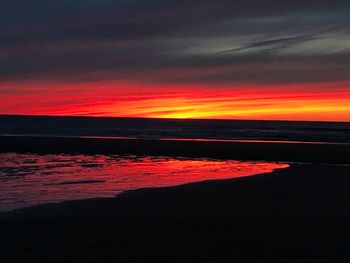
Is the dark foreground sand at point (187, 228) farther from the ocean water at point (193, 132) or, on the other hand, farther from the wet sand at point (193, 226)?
the ocean water at point (193, 132)

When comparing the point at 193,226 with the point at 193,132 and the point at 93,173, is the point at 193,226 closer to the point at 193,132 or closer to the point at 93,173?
the point at 93,173

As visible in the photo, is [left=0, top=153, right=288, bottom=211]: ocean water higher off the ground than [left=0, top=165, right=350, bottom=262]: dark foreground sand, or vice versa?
[left=0, top=153, right=288, bottom=211]: ocean water

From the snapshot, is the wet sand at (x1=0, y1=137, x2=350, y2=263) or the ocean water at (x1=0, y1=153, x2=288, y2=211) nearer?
the wet sand at (x1=0, y1=137, x2=350, y2=263)

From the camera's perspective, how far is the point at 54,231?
33.4 feet

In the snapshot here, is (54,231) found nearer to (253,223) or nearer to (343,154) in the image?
(253,223)

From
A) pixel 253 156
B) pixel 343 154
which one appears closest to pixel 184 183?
pixel 253 156

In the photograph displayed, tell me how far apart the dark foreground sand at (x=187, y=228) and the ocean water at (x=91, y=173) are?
4.14 ft

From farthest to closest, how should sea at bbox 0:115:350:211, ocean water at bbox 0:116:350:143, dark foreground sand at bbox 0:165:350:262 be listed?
ocean water at bbox 0:116:350:143 → sea at bbox 0:115:350:211 → dark foreground sand at bbox 0:165:350:262

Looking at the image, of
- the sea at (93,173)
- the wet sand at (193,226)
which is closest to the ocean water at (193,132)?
the sea at (93,173)

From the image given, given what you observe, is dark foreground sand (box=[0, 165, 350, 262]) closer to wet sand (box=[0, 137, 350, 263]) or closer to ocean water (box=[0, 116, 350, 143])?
wet sand (box=[0, 137, 350, 263])

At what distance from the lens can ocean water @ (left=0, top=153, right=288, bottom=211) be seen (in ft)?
48.8

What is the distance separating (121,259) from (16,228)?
2992 mm

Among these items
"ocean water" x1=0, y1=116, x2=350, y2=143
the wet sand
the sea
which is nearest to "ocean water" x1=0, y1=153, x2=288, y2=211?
the sea

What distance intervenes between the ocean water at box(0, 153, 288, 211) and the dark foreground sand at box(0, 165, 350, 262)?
1263mm
